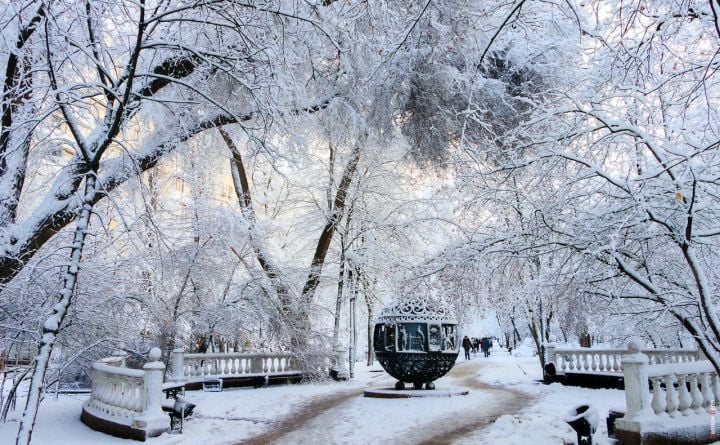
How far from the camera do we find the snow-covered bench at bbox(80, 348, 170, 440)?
8250 mm

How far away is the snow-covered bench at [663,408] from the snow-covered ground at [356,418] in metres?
0.43

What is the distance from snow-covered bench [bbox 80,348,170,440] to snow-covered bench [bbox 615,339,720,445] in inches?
255

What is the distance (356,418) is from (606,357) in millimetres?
9142

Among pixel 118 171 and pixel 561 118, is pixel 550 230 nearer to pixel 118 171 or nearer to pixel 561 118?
pixel 561 118

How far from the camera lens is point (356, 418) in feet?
33.5

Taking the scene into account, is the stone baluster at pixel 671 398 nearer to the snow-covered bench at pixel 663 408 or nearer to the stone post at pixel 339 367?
the snow-covered bench at pixel 663 408

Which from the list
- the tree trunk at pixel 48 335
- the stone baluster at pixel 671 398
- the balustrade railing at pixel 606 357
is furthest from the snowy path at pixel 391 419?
the tree trunk at pixel 48 335

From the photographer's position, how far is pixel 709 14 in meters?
4.40

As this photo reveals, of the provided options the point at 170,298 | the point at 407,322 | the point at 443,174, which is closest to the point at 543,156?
the point at 443,174

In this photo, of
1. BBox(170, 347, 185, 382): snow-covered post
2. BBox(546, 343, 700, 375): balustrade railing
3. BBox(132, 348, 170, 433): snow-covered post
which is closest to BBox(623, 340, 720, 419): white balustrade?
BBox(132, 348, 170, 433): snow-covered post

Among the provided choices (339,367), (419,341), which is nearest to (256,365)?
(339,367)

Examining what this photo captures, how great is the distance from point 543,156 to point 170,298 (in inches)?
465

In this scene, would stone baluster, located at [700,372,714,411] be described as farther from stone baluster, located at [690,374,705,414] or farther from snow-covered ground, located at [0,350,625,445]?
snow-covered ground, located at [0,350,625,445]

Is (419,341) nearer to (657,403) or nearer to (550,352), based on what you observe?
(550,352)
